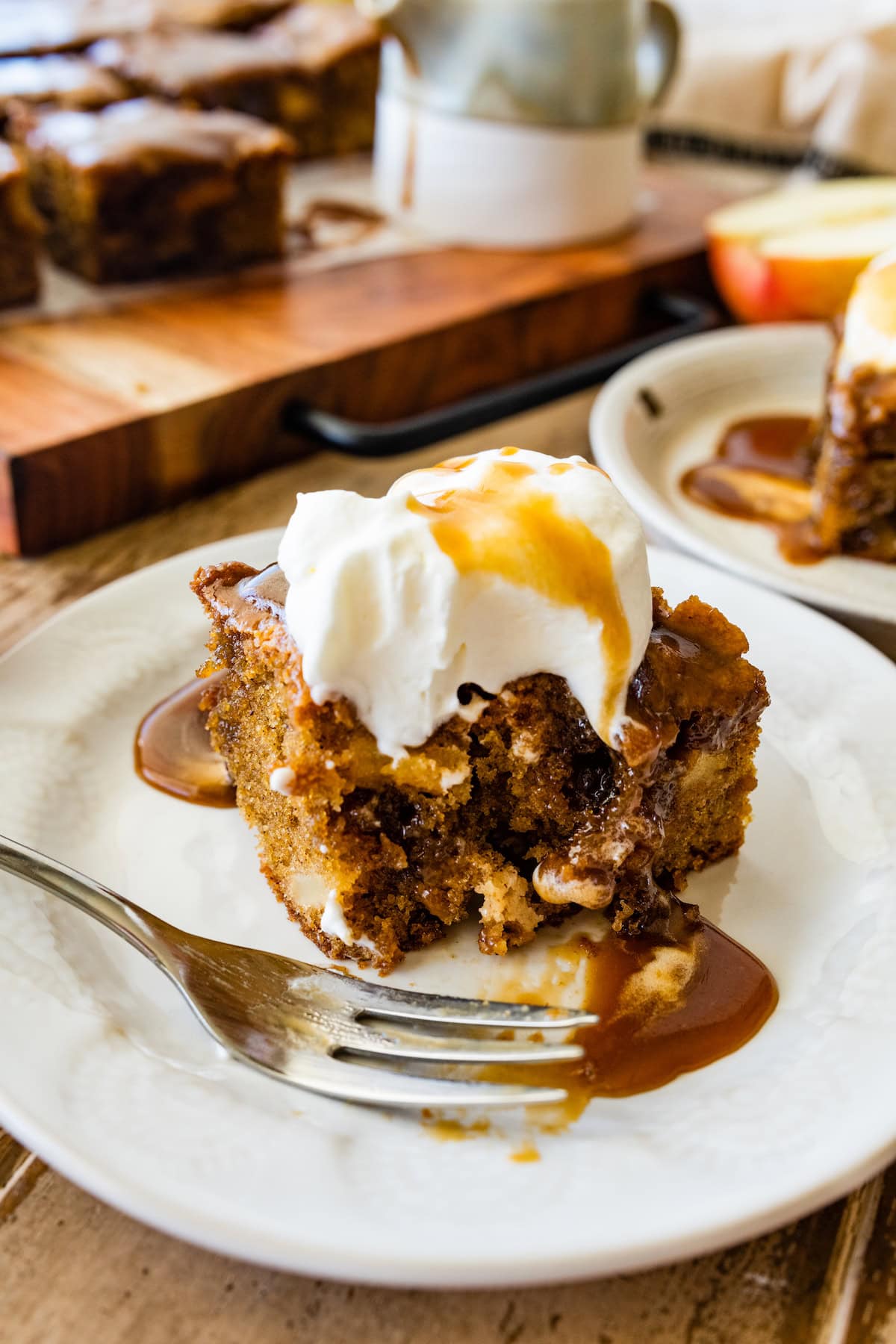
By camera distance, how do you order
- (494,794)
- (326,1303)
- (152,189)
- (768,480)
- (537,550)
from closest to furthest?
(326,1303)
(537,550)
(494,794)
(768,480)
(152,189)

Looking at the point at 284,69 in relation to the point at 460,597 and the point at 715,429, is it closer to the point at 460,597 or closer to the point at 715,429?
the point at 715,429

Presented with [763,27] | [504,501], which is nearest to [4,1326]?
[504,501]

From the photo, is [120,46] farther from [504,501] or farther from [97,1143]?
[97,1143]

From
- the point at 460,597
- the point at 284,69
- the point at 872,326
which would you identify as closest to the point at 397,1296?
the point at 460,597

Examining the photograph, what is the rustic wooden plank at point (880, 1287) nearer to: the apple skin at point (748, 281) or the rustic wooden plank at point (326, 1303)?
the rustic wooden plank at point (326, 1303)

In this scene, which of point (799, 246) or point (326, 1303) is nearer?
point (326, 1303)

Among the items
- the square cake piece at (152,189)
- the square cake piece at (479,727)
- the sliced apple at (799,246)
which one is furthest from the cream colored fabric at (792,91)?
the square cake piece at (479,727)

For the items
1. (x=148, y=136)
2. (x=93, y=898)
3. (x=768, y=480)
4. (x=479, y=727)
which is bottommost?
(x=768, y=480)
